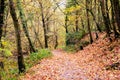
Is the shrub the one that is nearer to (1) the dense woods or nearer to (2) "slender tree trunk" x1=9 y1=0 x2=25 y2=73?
(1) the dense woods

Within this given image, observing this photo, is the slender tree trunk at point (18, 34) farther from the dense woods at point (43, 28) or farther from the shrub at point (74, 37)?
the shrub at point (74, 37)

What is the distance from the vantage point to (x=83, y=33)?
121ft

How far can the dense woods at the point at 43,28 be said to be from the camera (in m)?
15.8

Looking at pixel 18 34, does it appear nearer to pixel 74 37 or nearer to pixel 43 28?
pixel 43 28

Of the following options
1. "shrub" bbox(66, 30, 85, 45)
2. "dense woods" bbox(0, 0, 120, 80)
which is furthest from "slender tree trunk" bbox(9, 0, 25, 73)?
"shrub" bbox(66, 30, 85, 45)

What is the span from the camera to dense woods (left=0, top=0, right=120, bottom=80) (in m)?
15.8

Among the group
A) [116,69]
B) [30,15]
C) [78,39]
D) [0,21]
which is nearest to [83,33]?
[78,39]

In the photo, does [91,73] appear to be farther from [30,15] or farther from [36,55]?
[30,15]

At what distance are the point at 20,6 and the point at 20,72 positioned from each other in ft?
34.0

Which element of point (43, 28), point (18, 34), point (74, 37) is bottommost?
point (74, 37)

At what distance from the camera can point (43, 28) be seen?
3656cm

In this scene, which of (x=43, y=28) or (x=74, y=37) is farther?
(x=74, y=37)

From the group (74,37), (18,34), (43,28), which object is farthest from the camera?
Answer: (74,37)

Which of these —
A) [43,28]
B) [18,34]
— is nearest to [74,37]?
[43,28]
